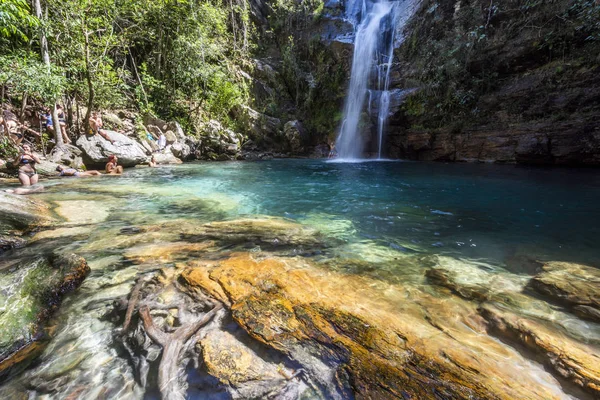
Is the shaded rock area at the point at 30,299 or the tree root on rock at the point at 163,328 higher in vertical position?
the shaded rock area at the point at 30,299

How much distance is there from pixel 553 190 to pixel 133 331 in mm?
10006

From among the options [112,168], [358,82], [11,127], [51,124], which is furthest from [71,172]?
[358,82]

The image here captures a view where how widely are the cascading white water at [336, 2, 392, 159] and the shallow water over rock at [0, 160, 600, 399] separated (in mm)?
14711

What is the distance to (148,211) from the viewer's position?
16.0ft

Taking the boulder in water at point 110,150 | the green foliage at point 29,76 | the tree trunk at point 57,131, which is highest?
the green foliage at point 29,76

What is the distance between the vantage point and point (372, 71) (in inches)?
727

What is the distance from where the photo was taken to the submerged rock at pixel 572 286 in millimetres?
2092

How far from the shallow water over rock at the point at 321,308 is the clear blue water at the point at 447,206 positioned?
6 centimetres

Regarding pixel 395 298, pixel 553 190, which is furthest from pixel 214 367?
pixel 553 190

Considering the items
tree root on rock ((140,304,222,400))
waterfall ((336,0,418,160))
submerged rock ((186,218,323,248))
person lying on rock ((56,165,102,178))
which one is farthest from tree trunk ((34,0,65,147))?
waterfall ((336,0,418,160))

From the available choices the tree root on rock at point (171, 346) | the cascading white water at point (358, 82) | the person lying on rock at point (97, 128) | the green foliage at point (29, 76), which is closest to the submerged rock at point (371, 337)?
the tree root on rock at point (171, 346)

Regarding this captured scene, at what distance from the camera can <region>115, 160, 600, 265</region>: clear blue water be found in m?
3.69

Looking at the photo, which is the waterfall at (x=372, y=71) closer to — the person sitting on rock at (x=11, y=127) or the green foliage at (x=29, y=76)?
the green foliage at (x=29, y=76)

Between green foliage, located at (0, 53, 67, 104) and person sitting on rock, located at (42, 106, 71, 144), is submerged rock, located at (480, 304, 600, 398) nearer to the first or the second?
green foliage, located at (0, 53, 67, 104)
